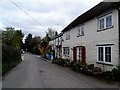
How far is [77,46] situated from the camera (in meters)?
25.0

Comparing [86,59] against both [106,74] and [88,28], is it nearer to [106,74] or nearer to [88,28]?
[88,28]

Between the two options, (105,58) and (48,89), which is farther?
(105,58)

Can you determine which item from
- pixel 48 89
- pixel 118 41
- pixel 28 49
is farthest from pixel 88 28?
pixel 28 49

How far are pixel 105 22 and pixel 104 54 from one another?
7.82 feet

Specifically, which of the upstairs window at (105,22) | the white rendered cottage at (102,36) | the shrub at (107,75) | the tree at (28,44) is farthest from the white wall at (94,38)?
the tree at (28,44)

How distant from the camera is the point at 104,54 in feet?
A: 55.0

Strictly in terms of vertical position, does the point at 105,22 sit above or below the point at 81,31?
above

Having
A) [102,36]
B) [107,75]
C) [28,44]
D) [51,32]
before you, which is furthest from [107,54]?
[28,44]

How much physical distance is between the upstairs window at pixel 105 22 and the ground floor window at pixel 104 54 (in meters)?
1.55

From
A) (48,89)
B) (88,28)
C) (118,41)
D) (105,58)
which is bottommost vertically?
(48,89)

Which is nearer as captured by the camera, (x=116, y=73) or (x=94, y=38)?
(x=116, y=73)

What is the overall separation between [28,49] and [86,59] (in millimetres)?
93693

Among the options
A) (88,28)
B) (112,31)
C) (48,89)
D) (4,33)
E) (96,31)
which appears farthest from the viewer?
(4,33)

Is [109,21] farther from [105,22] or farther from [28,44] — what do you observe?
[28,44]
